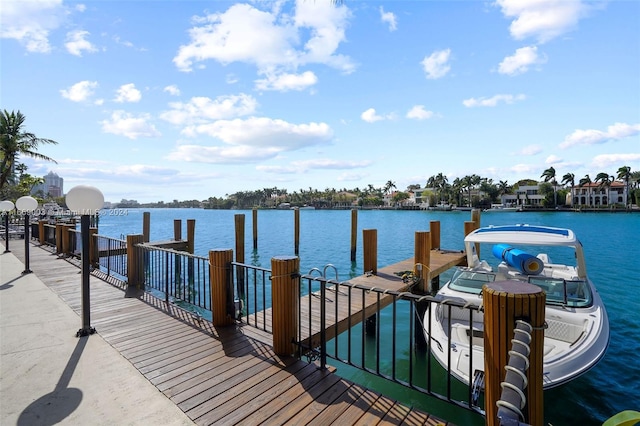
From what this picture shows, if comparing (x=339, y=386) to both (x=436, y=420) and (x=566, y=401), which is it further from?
(x=566, y=401)

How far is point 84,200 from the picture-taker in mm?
4957

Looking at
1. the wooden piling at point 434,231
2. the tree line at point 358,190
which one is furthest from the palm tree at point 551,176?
the wooden piling at point 434,231

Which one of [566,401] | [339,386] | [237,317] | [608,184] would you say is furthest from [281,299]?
[608,184]

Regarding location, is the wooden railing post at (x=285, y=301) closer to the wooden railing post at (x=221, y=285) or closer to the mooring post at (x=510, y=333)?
the wooden railing post at (x=221, y=285)

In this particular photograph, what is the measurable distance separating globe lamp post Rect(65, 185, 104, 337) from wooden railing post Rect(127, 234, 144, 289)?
237cm

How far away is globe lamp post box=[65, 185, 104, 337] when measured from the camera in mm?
4906

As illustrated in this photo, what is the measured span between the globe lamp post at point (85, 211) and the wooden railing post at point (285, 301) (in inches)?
120

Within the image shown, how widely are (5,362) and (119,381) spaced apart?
1760 mm

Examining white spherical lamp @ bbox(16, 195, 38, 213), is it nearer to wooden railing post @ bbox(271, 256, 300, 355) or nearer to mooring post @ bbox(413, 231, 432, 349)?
wooden railing post @ bbox(271, 256, 300, 355)

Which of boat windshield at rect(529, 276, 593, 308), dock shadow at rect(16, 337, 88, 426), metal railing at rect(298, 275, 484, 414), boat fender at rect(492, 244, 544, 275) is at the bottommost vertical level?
metal railing at rect(298, 275, 484, 414)

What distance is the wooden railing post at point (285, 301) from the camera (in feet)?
13.3

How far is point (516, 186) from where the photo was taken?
3979 inches

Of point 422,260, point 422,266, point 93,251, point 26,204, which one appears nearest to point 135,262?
point 26,204

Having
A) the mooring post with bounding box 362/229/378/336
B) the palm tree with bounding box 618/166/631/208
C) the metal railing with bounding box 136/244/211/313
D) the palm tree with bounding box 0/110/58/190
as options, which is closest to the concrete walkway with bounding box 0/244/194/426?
the metal railing with bounding box 136/244/211/313
